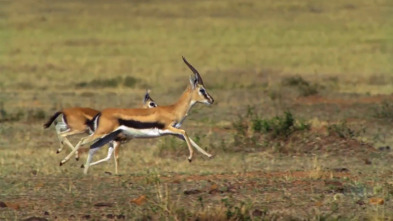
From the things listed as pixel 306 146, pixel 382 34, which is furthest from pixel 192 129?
pixel 382 34

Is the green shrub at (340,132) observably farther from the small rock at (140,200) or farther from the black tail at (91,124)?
the small rock at (140,200)

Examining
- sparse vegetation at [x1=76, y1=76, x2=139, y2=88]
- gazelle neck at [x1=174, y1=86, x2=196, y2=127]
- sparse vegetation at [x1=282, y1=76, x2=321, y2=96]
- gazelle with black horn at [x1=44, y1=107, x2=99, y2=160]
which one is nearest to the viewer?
gazelle neck at [x1=174, y1=86, x2=196, y2=127]

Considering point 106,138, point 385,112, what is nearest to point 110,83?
point 385,112

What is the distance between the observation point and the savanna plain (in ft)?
32.7

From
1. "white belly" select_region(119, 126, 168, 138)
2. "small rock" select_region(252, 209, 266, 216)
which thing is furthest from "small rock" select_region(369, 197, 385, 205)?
"white belly" select_region(119, 126, 168, 138)

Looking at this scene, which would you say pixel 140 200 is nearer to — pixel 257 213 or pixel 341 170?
pixel 257 213

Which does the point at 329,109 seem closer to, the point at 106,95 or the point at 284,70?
the point at 106,95

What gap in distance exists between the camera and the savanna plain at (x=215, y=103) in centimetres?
997

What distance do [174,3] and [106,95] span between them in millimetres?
31695

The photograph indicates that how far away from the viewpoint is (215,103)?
22.8 m

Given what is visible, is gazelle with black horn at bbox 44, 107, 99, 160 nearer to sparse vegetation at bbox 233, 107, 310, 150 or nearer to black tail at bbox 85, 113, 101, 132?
black tail at bbox 85, 113, 101, 132

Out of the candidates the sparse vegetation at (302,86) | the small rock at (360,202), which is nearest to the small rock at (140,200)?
the small rock at (360,202)

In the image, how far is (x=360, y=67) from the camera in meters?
33.8

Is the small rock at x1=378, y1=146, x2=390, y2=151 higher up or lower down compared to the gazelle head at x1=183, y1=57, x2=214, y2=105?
lower down
